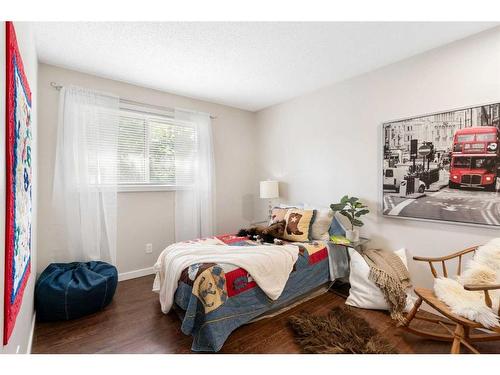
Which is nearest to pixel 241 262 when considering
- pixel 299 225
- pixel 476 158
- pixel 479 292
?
pixel 299 225

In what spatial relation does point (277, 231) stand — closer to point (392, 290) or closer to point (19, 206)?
point (392, 290)

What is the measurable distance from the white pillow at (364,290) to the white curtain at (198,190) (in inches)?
83.1

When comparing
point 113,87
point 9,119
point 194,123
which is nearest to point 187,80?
point 194,123

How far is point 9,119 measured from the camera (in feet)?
3.20

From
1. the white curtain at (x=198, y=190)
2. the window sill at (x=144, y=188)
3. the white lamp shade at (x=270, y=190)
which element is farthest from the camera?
the white lamp shade at (x=270, y=190)

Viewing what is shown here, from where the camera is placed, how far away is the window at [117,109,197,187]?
10.6ft

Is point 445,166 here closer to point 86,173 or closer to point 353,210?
point 353,210

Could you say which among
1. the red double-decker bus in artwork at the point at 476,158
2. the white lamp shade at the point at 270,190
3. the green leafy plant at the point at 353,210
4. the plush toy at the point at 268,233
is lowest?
the plush toy at the point at 268,233

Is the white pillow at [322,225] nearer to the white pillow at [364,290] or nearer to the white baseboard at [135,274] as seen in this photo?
the white pillow at [364,290]

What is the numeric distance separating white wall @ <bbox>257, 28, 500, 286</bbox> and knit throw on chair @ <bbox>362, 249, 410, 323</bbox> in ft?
0.86

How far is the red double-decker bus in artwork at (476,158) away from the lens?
6.88 feet

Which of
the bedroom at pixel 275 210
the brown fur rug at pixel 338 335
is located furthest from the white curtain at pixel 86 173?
the brown fur rug at pixel 338 335

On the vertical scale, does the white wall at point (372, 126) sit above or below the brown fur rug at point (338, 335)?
above

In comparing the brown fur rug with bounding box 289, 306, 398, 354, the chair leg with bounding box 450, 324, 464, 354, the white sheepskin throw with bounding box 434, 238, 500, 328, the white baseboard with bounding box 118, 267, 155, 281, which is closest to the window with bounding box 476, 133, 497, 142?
the white sheepskin throw with bounding box 434, 238, 500, 328
